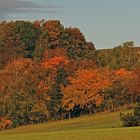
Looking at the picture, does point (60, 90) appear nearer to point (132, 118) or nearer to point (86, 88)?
point (86, 88)

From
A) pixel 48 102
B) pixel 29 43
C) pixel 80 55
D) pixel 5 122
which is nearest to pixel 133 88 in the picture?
pixel 48 102

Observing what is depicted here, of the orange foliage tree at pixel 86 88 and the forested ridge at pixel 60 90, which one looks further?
the orange foliage tree at pixel 86 88

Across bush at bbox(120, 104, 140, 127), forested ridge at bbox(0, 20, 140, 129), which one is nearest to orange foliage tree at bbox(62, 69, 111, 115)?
forested ridge at bbox(0, 20, 140, 129)

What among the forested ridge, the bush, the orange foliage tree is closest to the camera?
the bush

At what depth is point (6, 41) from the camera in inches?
6545

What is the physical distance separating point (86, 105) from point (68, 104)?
3.79 meters

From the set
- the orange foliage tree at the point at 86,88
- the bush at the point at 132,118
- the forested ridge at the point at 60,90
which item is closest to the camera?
the bush at the point at 132,118

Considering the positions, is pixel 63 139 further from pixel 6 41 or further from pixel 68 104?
pixel 6 41

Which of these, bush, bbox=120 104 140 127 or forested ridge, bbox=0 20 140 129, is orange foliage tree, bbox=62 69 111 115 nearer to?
forested ridge, bbox=0 20 140 129

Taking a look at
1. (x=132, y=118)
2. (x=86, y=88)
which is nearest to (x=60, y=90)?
(x=86, y=88)

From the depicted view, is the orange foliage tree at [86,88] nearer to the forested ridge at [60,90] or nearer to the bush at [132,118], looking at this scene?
the forested ridge at [60,90]

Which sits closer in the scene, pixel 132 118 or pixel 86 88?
pixel 132 118

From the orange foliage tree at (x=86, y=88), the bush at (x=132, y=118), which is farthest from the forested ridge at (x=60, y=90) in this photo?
the bush at (x=132, y=118)

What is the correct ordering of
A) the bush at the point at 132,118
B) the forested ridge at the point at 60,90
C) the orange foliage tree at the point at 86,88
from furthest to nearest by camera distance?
the orange foliage tree at the point at 86,88, the forested ridge at the point at 60,90, the bush at the point at 132,118
